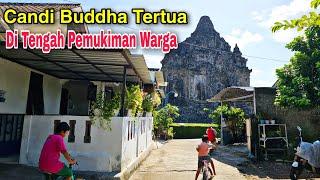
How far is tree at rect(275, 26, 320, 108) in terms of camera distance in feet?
51.5

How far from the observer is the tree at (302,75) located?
51.5 ft

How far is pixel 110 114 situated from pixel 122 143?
3.22ft

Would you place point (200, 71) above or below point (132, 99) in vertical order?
above

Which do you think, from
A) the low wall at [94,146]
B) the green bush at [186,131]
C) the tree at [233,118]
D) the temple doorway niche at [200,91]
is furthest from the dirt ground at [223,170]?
the temple doorway niche at [200,91]

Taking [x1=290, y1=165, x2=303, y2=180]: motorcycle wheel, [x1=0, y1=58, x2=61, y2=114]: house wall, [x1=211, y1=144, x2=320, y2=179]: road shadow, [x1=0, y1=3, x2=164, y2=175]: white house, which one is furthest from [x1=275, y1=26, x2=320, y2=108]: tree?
[x1=0, y1=58, x2=61, y2=114]: house wall

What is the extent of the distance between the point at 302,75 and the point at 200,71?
31.4 meters

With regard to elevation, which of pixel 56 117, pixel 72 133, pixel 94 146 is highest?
pixel 56 117

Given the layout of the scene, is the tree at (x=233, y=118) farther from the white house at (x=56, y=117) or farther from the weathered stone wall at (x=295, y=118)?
the white house at (x=56, y=117)

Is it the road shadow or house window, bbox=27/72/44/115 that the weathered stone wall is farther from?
house window, bbox=27/72/44/115

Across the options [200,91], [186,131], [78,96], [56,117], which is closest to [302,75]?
[78,96]

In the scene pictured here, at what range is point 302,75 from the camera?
17.4m

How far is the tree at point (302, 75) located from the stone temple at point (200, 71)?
2859 cm

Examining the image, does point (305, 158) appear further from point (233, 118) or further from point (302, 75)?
point (233, 118)

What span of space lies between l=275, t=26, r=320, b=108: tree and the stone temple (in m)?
28.6
